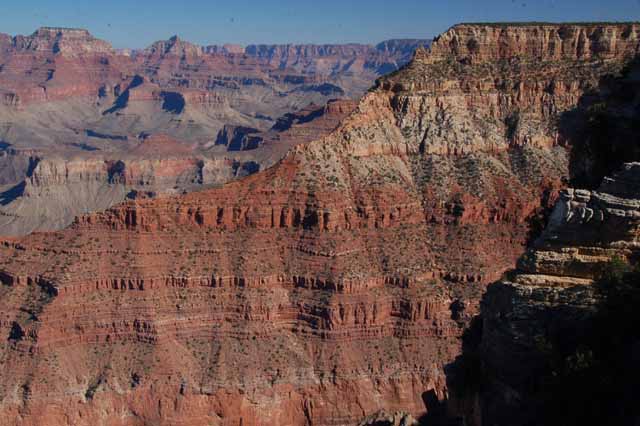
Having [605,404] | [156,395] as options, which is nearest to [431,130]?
[156,395]

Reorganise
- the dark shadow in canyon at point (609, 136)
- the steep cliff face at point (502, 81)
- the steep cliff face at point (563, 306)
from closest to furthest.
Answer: the steep cliff face at point (563, 306) < the dark shadow in canyon at point (609, 136) < the steep cliff face at point (502, 81)

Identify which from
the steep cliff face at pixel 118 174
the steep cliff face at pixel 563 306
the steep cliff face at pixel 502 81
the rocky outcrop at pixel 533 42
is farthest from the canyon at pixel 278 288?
the steep cliff face at pixel 118 174

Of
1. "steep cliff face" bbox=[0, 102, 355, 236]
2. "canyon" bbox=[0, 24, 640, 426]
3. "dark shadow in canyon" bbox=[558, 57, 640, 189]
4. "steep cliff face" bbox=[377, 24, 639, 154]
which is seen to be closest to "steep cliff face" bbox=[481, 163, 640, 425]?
"dark shadow in canyon" bbox=[558, 57, 640, 189]

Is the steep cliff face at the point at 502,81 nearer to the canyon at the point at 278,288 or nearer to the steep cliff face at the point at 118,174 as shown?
the canyon at the point at 278,288

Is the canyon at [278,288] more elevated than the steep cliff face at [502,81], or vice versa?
the steep cliff face at [502,81]

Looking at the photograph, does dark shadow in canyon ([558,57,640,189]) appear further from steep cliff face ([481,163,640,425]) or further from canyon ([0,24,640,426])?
canyon ([0,24,640,426])

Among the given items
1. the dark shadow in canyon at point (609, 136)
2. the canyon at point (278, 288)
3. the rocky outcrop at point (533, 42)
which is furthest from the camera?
the rocky outcrop at point (533, 42)

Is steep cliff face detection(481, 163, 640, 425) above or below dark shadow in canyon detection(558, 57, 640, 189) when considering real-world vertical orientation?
below
